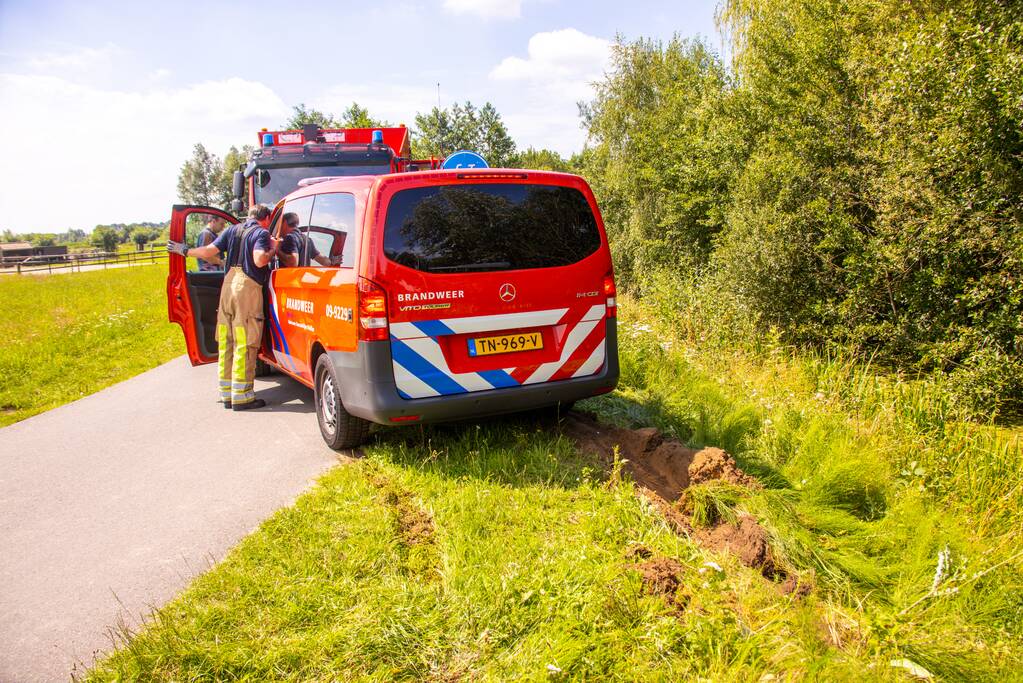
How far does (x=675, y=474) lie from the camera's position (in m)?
4.40

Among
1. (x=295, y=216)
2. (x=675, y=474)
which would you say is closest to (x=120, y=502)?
(x=295, y=216)

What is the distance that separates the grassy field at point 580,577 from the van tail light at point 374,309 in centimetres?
99

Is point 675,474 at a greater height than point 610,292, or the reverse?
point 610,292

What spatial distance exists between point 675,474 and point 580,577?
61.9 inches

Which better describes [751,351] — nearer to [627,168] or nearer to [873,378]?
[873,378]

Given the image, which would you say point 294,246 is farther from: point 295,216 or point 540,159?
point 540,159

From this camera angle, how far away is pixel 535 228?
4836 millimetres

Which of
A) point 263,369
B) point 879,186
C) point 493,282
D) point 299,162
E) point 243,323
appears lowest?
point 263,369

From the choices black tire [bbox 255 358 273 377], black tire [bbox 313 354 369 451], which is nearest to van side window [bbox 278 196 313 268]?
black tire [bbox 313 354 369 451]

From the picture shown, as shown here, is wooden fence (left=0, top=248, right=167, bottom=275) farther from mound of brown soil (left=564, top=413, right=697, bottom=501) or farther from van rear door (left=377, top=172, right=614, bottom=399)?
mound of brown soil (left=564, top=413, right=697, bottom=501)

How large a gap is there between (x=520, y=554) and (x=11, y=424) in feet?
20.9

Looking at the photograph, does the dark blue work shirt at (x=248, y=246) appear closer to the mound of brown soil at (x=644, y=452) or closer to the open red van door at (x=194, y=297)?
the open red van door at (x=194, y=297)

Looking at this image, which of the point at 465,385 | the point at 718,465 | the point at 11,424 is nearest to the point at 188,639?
the point at 465,385

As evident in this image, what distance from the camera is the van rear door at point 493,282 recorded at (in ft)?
14.6
